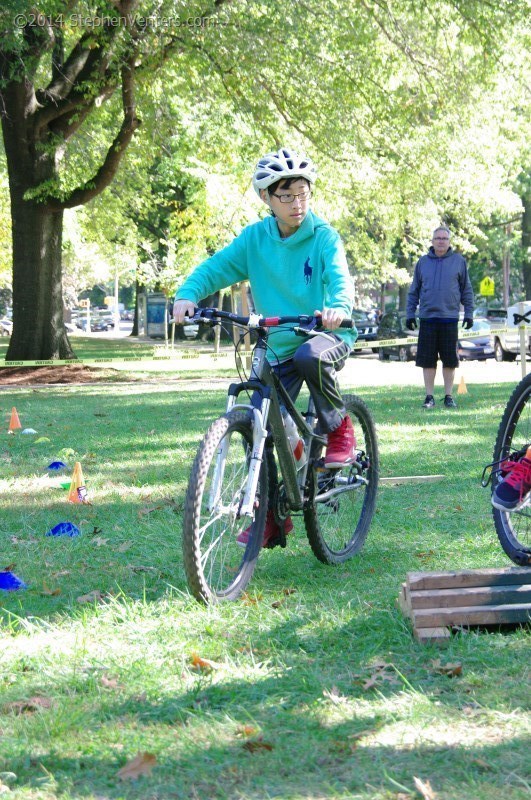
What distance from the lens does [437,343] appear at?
43.9 feet

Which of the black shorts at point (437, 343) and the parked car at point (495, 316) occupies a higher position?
the parked car at point (495, 316)

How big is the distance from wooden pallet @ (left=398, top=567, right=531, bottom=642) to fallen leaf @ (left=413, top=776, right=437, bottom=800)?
4.13 feet

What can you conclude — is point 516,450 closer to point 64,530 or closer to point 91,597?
point 91,597

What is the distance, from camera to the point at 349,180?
24156 mm

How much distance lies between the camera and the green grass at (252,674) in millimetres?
3109

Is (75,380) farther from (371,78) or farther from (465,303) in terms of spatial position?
(465,303)

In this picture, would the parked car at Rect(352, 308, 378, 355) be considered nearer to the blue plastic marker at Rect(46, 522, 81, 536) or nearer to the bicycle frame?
the blue plastic marker at Rect(46, 522, 81, 536)

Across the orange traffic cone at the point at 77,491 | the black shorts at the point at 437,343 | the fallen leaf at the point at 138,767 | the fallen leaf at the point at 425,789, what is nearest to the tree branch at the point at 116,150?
the black shorts at the point at 437,343

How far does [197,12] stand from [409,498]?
1387 cm

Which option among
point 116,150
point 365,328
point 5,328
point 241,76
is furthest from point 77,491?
point 5,328

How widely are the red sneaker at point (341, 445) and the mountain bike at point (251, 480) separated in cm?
5

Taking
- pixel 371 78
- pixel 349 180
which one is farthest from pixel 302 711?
pixel 349 180

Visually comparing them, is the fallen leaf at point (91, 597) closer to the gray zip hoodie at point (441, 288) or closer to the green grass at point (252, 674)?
the green grass at point (252, 674)

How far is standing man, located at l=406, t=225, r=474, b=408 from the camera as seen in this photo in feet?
43.3
